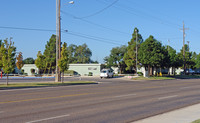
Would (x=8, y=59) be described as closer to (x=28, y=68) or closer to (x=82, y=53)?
(x=28, y=68)

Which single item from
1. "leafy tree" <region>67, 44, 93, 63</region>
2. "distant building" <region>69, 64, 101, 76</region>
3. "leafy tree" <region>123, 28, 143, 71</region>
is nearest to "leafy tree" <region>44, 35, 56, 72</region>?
"distant building" <region>69, 64, 101, 76</region>

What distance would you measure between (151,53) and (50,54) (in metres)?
32.1

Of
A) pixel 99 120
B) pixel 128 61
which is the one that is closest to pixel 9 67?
pixel 99 120

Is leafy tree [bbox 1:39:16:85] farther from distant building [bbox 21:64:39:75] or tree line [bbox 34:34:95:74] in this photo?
distant building [bbox 21:64:39:75]

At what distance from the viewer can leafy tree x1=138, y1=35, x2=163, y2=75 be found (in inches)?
2152

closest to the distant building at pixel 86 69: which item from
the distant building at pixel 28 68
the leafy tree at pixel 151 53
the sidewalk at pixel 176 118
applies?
the distant building at pixel 28 68

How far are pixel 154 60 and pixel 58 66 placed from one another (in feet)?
85.6

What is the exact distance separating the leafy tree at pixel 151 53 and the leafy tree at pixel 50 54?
1111 inches

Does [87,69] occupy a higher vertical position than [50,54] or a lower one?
lower

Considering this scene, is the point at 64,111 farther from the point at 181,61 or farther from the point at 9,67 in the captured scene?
the point at 181,61

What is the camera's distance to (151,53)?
2172 inches

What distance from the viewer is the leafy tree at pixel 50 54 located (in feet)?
241

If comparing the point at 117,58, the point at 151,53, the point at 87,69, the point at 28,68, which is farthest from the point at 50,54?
the point at 151,53

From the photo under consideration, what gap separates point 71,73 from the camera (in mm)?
71688
